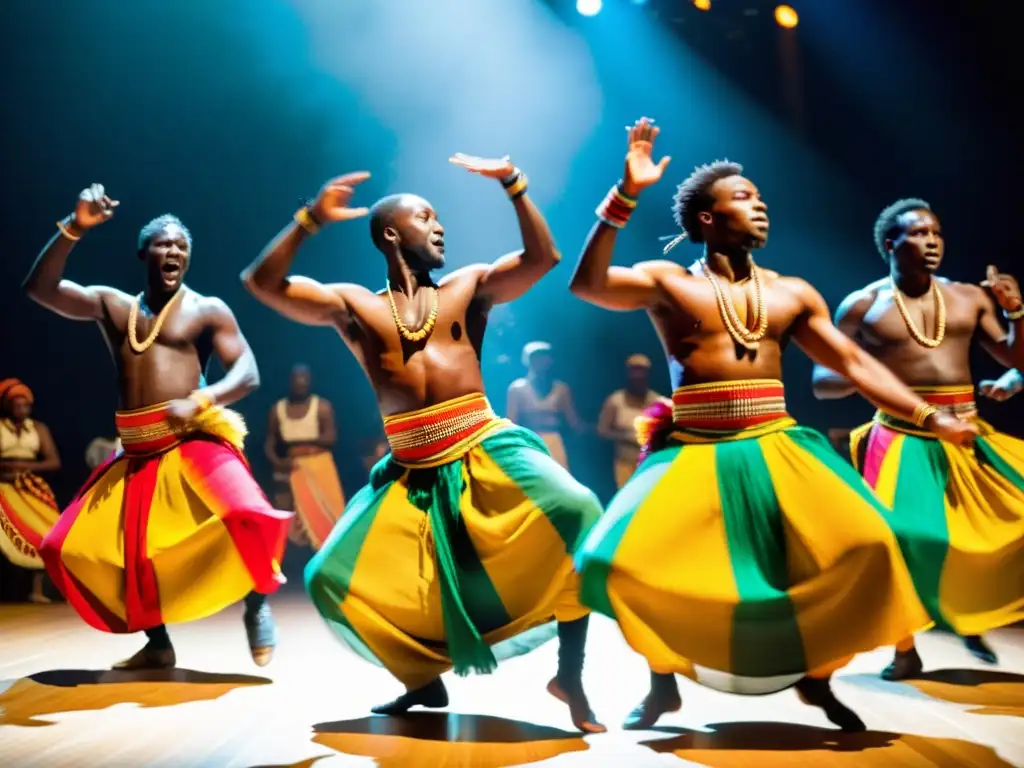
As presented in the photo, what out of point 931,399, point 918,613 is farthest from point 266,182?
point 918,613

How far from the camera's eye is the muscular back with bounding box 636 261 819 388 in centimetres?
332

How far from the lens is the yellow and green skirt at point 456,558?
3355mm

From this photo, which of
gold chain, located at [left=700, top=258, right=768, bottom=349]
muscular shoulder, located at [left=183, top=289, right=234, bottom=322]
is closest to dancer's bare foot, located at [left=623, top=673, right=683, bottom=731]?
gold chain, located at [left=700, top=258, right=768, bottom=349]

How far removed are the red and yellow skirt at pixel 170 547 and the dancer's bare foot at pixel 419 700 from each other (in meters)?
0.96

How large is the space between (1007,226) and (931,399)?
453 centimetres

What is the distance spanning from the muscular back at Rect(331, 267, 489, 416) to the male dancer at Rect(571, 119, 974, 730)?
21.8 inches

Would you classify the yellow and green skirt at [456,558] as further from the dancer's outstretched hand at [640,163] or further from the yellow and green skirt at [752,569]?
the dancer's outstretched hand at [640,163]

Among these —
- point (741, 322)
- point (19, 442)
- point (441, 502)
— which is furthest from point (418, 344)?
point (19, 442)

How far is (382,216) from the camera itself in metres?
3.84

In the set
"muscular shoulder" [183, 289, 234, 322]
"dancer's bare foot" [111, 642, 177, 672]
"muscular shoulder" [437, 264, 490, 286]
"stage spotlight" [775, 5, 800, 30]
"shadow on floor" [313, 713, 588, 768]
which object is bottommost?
"shadow on floor" [313, 713, 588, 768]

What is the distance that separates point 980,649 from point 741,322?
1967 mm

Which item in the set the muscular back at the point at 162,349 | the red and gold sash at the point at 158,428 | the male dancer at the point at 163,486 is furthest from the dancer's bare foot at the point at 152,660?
the muscular back at the point at 162,349

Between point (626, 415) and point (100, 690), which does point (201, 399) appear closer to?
point (100, 690)

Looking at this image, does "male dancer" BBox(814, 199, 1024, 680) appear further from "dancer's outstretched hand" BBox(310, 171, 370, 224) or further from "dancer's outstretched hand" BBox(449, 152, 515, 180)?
"dancer's outstretched hand" BBox(310, 171, 370, 224)
